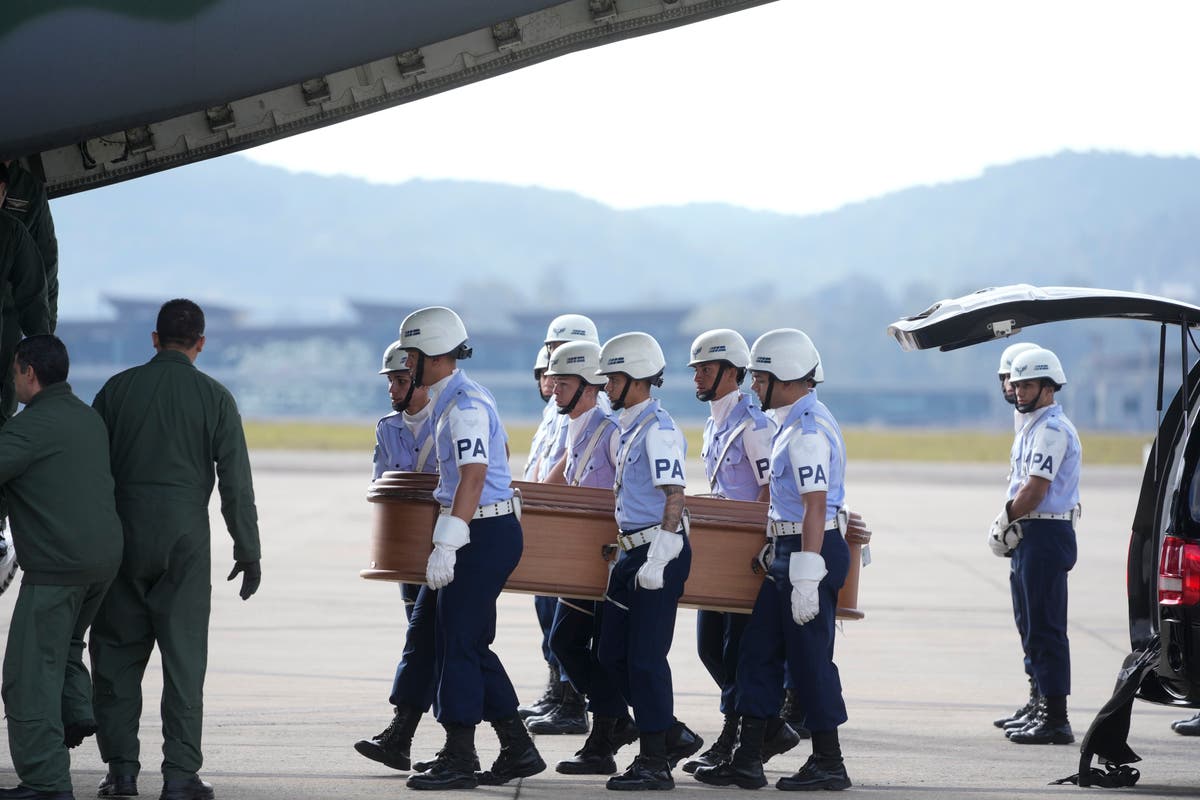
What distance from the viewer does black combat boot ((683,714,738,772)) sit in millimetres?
7953

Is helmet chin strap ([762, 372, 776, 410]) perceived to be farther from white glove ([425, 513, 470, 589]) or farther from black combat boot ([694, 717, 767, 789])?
white glove ([425, 513, 470, 589])

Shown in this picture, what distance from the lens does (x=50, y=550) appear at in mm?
6410

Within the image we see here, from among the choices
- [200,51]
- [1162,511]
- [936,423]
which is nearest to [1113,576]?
[1162,511]

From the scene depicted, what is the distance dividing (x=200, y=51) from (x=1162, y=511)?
5078 mm

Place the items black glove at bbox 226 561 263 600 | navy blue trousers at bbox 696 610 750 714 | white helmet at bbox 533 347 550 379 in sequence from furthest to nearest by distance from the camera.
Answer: white helmet at bbox 533 347 550 379, navy blue trousers at bbox 696 610 750 714, black glove at bbox 226 561 263 600

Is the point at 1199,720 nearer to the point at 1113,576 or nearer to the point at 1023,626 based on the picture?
the point at 1023,626

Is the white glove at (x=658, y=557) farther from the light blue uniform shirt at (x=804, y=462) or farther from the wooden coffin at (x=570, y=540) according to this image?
the light blue uniform shirt at (x=804, y=462)

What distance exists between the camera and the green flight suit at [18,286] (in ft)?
24.7

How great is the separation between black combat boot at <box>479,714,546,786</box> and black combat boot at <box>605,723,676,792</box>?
382mm

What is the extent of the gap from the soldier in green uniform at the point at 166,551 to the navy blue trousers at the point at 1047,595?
15.5ft

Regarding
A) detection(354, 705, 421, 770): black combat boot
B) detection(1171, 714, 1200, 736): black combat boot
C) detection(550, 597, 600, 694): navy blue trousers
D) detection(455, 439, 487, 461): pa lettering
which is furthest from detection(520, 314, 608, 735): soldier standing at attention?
detection(1171, 714, 1200, 736): black combat boot

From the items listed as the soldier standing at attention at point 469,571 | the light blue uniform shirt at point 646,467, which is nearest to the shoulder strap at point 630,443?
the light blue uniform shirt at point 646,467

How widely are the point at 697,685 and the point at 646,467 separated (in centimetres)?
378

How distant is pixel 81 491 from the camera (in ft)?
21.3
